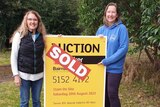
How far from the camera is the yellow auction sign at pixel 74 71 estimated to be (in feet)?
19.0

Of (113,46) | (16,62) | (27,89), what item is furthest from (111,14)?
(27,89)

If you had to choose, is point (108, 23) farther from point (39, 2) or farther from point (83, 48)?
point (39, 2)

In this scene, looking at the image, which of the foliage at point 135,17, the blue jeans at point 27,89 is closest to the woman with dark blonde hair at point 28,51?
the blue jeans at point 27,89

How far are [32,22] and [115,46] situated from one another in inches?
49.1

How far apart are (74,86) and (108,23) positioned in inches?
42.2

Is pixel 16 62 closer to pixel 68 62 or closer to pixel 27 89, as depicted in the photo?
pixel 27 89

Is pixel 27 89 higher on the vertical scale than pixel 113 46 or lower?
lower

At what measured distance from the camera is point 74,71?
588cm

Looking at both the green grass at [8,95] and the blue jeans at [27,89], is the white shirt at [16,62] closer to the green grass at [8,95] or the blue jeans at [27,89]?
the blue jeans at [27,89]

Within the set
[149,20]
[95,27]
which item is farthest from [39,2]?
[149,20]

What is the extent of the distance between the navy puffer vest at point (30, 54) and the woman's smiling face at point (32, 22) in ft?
0.29

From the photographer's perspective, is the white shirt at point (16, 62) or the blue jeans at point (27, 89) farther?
the blue jeans at point (27, 89)

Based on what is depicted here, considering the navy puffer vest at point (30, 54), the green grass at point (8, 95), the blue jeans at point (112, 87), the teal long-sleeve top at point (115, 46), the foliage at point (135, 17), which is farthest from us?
the green grass at point (8, 95)

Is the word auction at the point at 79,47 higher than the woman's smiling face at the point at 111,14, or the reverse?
the woman's smiling face at the point at 111,14
